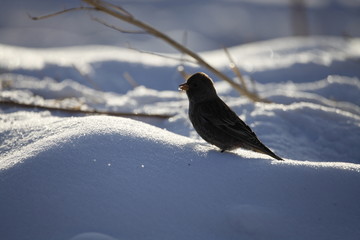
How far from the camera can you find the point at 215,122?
3.04m

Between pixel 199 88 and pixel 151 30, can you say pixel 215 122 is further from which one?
pixel 151 30

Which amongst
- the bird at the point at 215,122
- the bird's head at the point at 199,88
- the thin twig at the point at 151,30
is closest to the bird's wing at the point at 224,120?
the bird at the point at 215,122

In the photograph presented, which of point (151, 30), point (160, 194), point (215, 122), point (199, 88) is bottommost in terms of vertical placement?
point (160, 194)

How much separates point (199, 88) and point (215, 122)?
0.44m

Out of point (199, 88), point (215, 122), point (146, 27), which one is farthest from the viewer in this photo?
point (146, 27)

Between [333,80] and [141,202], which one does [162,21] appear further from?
[141,202]

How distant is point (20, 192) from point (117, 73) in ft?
12.6

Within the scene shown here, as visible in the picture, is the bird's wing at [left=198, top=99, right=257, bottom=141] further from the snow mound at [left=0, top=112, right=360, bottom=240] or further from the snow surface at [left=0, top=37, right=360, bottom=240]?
the snow mound at [left=0, top=112, right=360, bottom=240]

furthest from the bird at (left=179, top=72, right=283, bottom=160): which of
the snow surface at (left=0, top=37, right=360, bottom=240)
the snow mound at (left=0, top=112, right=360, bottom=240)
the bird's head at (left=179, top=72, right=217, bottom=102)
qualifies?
the snow mound at (left=0, top=112, right=360, bottom=240)

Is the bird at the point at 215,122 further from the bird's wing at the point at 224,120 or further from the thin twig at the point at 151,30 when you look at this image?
the thin twig at the point at 151,30

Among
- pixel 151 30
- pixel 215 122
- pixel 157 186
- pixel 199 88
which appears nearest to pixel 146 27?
pixel 151 30

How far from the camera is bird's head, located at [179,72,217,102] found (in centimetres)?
336

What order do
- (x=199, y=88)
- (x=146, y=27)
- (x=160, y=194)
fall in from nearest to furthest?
(x=160, y=194) → (x=199, y=88) → (x=146, y=27)

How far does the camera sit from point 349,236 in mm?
1935
